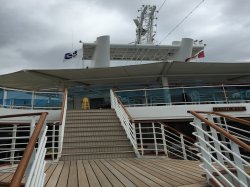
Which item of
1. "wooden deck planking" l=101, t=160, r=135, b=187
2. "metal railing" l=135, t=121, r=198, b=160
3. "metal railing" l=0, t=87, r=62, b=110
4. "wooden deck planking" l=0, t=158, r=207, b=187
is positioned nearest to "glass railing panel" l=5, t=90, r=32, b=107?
"metal railing" l=0, t=87, r=62, b=110

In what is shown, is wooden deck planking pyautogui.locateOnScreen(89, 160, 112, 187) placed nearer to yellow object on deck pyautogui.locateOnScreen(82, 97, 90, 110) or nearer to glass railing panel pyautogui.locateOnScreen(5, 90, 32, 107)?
glass railing panel pyautogui.locateOnScreen(5, 90, 32, 107)

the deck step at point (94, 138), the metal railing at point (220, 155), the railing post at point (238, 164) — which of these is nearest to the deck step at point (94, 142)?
the deck step at point (94, 138)

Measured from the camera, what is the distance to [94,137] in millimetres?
7262

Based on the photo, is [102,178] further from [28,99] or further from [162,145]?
[28,99]

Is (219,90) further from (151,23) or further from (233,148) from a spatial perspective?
(151,23)

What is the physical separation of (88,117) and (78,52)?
6211mm

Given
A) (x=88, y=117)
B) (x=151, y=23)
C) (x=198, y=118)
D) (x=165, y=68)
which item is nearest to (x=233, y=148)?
(x=198, y=118)

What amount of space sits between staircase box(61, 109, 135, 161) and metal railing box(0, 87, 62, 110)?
6.58ft

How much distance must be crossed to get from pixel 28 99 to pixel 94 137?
165 inches

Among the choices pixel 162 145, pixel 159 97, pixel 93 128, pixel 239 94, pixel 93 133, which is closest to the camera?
pixel 93 133

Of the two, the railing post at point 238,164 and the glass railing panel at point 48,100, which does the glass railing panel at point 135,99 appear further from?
the railing post at point 238,164

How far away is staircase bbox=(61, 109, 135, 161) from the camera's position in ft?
21.2

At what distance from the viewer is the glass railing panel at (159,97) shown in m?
9.94

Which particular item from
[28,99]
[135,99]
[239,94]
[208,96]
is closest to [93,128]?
[135,99]
